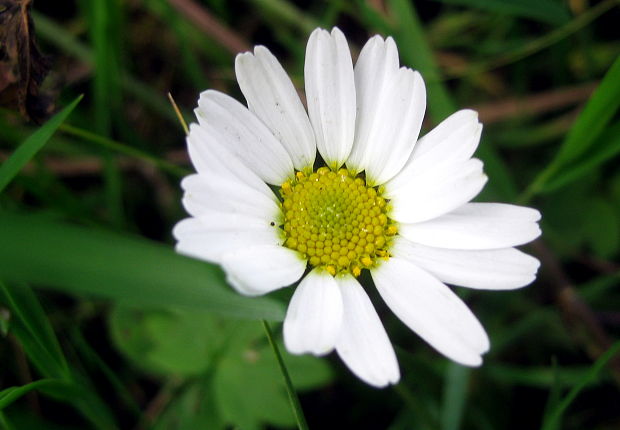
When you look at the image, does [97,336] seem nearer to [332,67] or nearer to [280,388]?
[280,388]

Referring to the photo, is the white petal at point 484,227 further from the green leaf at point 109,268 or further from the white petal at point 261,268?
the green leaf at point 109,268

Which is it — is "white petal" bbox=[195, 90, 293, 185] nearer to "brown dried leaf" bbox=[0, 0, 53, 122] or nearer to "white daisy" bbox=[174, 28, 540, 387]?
"white daisy" bbox=[174, 28, 540, 387]

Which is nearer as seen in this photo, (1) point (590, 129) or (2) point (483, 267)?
(2) point (483, 267)

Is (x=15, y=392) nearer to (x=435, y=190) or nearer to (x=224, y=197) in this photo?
(x=224, y=197)

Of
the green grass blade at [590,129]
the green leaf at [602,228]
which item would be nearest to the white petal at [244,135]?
the green grass blade at [590,129]

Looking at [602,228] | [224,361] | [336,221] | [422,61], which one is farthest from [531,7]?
[224,361]

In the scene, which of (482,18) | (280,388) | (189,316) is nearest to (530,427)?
(280,388)

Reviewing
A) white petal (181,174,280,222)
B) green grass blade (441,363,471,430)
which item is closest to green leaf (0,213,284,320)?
white petal (181,174,280,222)
